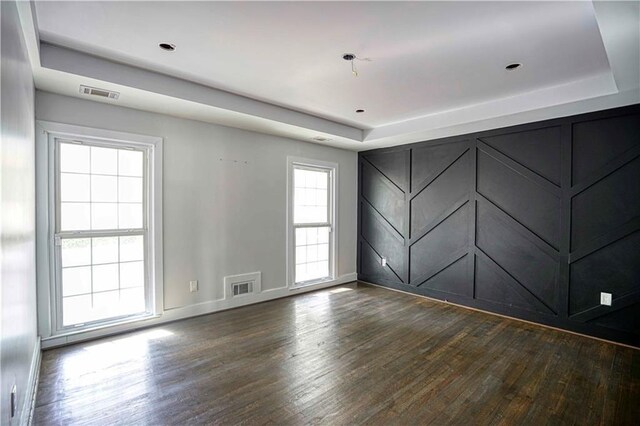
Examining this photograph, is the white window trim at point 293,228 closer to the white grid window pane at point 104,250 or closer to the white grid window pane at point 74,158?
the white grid window pane at point 104,250

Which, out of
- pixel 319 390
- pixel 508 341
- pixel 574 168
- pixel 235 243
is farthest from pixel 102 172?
pixel 574 168

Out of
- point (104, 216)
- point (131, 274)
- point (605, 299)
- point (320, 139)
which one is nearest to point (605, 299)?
point (605, 299)

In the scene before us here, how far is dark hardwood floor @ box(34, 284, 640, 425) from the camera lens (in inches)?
84.1

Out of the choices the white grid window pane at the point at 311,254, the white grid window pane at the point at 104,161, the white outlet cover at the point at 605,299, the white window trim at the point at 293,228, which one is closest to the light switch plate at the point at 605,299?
the white outlet cover at the point at 605,299

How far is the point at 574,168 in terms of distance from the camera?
3.58 metres

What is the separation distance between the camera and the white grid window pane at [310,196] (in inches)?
205

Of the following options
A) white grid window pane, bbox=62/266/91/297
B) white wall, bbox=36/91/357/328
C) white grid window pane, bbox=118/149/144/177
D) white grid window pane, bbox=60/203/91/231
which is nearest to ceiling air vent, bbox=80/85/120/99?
white wall, bbox=36/91/357/328

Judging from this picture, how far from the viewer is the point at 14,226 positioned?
5.74 ft

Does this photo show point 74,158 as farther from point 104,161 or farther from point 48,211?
point 48,211

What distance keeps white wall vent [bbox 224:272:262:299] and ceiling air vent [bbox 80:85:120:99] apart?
2.46m

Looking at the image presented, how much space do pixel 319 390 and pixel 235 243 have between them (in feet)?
8.12

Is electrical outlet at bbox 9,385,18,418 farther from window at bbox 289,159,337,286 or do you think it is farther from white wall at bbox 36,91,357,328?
window at bbox 289,159,337,286

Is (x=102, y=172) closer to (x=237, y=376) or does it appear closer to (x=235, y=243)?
(x=235, y=243)

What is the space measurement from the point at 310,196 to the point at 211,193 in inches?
69.4
